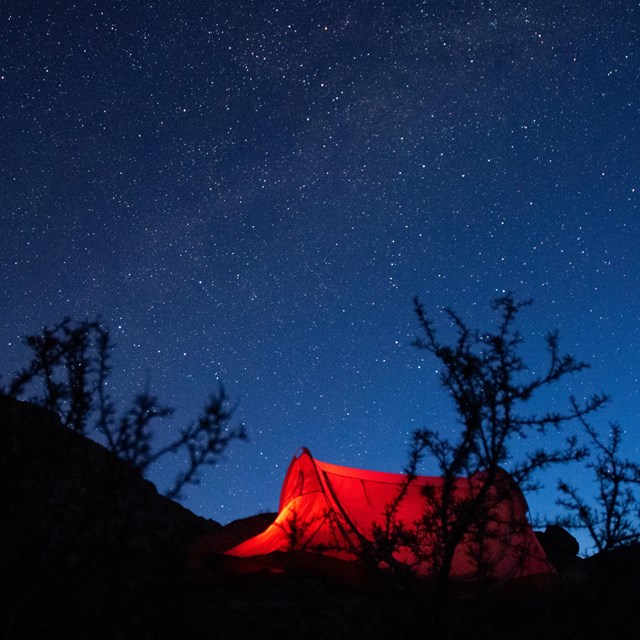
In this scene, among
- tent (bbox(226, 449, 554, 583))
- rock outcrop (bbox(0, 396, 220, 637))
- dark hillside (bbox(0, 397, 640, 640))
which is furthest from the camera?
tent (bbox(226, 449, 554, 583))

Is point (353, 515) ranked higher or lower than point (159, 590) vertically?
higher

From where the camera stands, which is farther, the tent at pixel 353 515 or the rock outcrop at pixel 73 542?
the tent at pixel 353 515

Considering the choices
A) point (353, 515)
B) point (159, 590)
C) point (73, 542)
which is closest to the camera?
point (73, 542)

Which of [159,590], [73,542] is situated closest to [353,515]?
[159,590]

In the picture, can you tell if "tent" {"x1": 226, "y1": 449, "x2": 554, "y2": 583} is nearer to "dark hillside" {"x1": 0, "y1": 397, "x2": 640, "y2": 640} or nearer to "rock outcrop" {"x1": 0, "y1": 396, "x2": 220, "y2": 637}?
"dark hillside" {"x1": 0, "y1": 397, "x2": 640, "y2": 640}

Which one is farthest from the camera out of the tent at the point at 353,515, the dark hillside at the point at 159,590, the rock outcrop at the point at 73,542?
the tent at the point at 353,515

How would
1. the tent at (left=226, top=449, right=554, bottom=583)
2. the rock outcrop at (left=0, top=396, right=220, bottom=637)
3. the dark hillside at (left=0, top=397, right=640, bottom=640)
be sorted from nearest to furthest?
the rock outcrop at (left=0, top=396, right=220, bottom=637)
the dark hillside at (left=0, top=397, right=640, bottom=640)
the tent at (left=226, top=449, right=554, bottom=583)

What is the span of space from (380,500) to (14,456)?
6.00 metres

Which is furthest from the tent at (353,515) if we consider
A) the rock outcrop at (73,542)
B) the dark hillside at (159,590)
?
the rock outcrop at (73,542)

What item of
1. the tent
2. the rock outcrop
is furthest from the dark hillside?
the tent

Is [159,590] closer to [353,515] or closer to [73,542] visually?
[353,515]

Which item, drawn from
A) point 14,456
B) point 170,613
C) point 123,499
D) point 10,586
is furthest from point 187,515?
point 14,456

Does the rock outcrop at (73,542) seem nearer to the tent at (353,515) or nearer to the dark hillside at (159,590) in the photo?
the dark hillside at (159,590)

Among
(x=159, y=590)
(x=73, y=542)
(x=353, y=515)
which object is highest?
(x=353, y=515)
